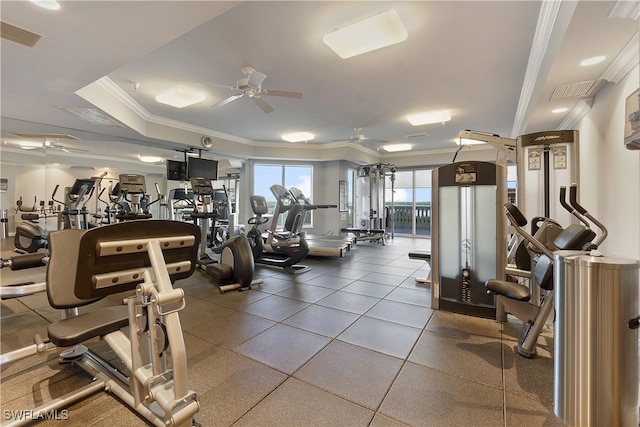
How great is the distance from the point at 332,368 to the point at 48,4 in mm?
3279

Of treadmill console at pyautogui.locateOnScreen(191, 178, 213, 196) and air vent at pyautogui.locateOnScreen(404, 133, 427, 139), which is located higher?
air vent at pyautogui.locateOnScreen(404, 133, 427, 139)

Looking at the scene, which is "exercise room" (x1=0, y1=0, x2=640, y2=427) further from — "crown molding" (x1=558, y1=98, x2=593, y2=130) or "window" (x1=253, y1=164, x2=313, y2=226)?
"window" (x1=253, y1=164, x2=313, y2=226)

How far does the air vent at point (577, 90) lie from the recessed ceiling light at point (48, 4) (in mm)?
4700

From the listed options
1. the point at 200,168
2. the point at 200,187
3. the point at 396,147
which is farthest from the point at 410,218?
the point at 200,187

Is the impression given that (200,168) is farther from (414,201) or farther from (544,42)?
(414,201)

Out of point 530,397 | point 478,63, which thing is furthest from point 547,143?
point 530,397

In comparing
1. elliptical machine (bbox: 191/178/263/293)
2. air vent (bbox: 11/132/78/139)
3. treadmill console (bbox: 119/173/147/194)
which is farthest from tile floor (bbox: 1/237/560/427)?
air vent (bbox: 11/132/78/139)

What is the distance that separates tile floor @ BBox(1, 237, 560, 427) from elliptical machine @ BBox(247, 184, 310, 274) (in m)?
1.45

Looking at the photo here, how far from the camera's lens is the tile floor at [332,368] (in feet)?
5.04

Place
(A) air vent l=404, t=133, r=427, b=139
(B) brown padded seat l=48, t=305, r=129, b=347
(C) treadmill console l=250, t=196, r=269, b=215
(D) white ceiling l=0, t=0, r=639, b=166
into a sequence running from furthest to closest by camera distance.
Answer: (A) air vent l=404, t=133, r=427, b=139 → (C) treadmill console l=250, t=196, r=269, b=215 → (D) white ceiling l=0, t=0, r=639, b=166 → (B) brown padded seat l=48, t=305, r=129, b=347

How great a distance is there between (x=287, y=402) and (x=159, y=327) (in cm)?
87

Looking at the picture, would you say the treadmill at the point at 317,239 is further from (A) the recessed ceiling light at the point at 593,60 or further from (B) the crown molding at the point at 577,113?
(B) the crown molding at the point at 577,113

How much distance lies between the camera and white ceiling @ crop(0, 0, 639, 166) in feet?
7.18

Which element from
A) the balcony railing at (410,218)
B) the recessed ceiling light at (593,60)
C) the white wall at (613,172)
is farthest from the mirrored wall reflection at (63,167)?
the balcony railing at (410,218)
